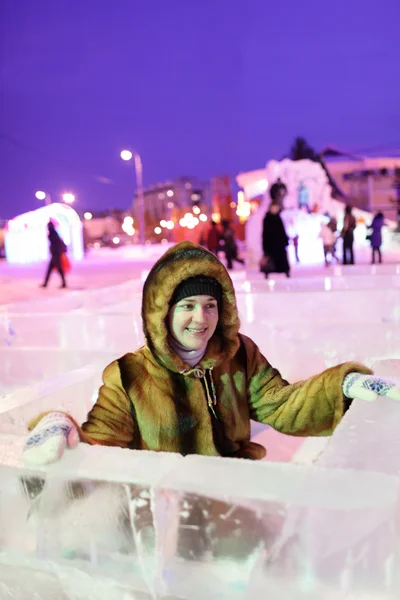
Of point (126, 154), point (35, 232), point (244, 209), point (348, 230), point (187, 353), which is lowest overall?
point (187, 353)

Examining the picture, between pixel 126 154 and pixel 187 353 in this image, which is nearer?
pixel 187 353

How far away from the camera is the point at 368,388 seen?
1.88 m

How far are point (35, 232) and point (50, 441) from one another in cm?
2450

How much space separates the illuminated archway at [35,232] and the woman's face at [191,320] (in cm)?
2324

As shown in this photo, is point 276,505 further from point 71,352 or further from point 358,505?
point 71,352

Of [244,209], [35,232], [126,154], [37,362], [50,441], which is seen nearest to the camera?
[50,441]

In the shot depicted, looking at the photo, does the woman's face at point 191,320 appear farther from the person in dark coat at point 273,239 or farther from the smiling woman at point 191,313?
the person in dark coat at point 273,239

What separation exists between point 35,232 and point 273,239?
61.3ft

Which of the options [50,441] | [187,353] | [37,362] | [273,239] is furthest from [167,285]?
[273,239]

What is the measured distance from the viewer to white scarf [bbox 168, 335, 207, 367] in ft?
6.77

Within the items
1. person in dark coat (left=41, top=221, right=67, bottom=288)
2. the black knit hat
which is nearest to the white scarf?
the black knit hat

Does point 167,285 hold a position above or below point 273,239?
below

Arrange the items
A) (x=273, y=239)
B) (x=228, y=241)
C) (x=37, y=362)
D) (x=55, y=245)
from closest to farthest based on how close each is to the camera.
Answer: (x=37, y=362) → (x=273, y=239) → (x=55, y=245) → (x=228, y=241)

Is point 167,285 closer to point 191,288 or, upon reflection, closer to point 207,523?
point 191,288
